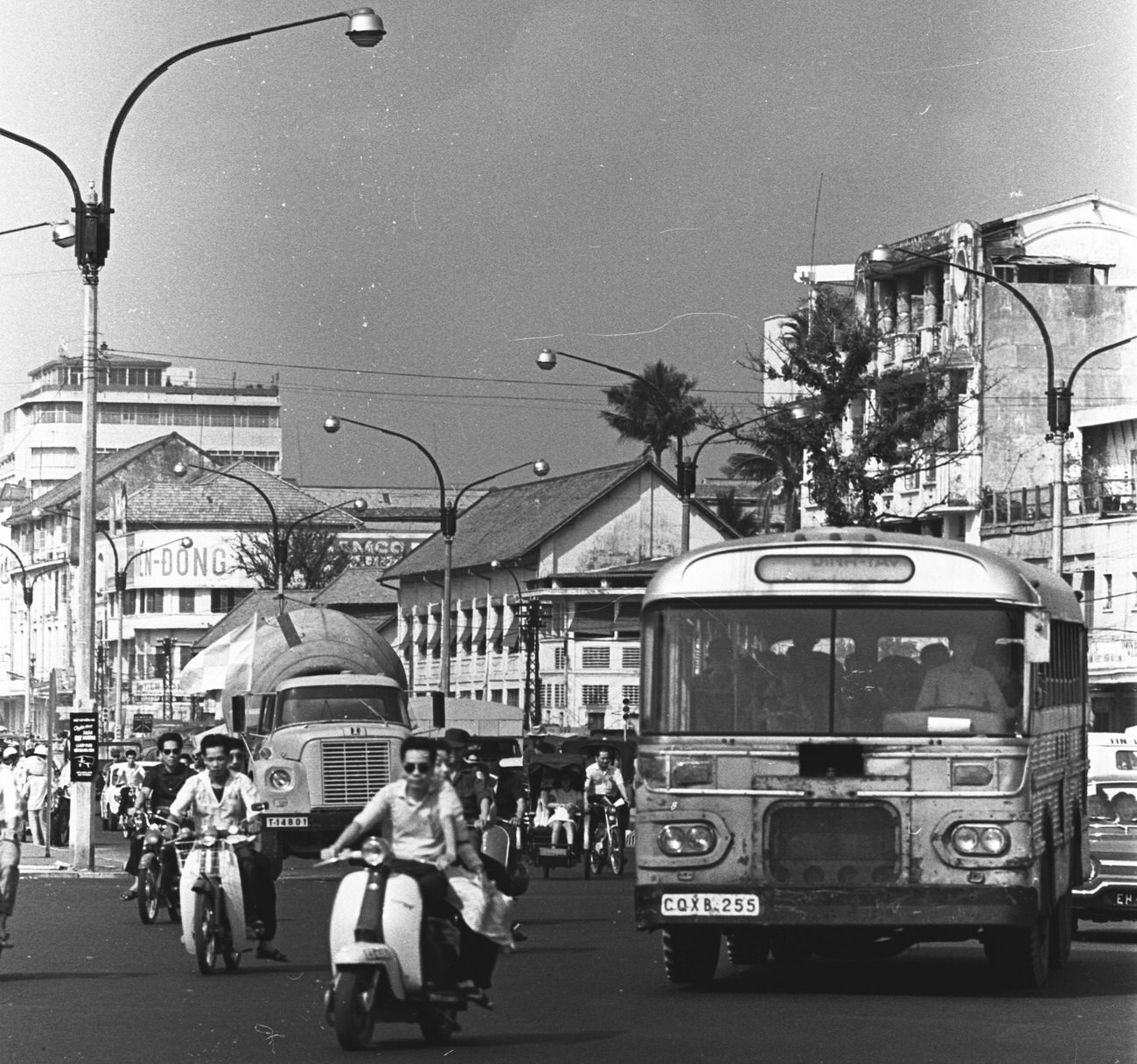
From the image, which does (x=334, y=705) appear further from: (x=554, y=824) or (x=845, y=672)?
(x=845, y=672)

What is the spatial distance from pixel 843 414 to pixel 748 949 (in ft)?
140

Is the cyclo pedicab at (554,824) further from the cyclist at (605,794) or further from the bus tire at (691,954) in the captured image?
the bus tire at (691,954)

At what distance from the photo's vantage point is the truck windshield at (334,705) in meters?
36.5

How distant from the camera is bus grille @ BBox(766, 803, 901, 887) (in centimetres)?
1555

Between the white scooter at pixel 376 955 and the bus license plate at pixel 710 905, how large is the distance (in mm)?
2609

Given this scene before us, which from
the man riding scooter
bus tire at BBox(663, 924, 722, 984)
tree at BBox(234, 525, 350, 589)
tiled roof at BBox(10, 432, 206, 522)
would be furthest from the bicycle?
tiled roof at BBox(10, 432, 206, 522)

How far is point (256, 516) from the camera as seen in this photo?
156 meters

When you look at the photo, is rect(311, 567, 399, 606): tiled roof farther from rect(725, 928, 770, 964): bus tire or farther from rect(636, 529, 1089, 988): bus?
rect(636, 529, 1089, 988): bus

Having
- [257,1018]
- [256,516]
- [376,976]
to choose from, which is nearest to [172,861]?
[257,1018]

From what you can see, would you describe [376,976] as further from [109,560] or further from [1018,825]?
[109,560]

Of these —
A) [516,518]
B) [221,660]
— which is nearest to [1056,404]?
[221,660]

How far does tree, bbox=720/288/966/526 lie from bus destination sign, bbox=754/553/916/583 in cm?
3739

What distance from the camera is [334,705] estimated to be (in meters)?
36.7

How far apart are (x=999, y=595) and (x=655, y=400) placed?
97558 millimetres
